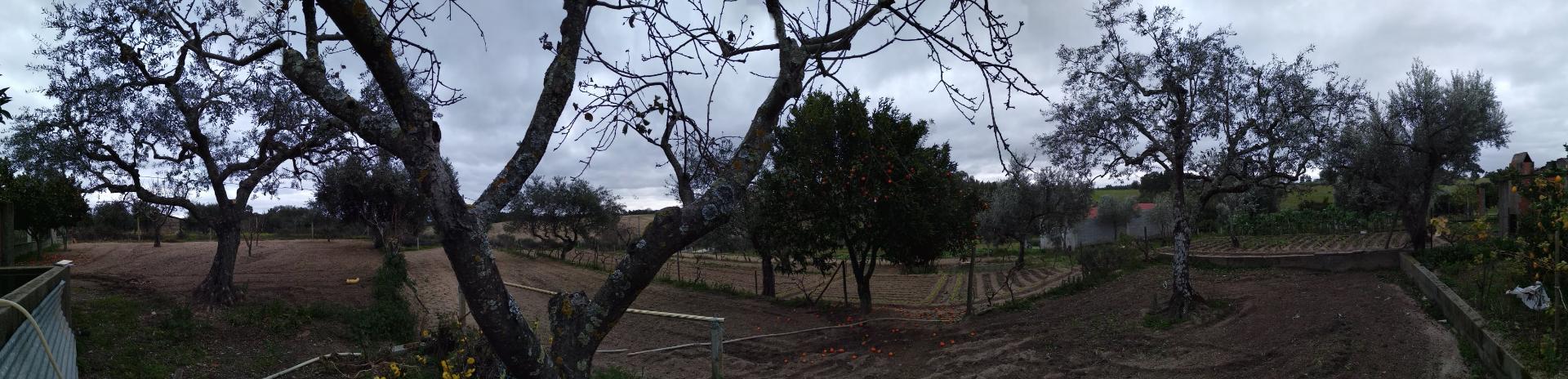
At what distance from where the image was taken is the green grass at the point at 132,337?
8211mm

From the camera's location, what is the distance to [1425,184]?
49.4 feet

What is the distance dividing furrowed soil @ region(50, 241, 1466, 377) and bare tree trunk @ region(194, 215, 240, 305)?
95 cm

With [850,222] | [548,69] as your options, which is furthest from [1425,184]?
[548,69]

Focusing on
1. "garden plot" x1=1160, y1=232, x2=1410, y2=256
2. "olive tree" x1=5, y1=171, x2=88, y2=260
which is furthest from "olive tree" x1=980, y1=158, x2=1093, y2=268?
"olive tree" x1=5, y1=171, x2=88, y2=260

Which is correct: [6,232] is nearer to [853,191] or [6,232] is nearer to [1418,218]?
[853,191]

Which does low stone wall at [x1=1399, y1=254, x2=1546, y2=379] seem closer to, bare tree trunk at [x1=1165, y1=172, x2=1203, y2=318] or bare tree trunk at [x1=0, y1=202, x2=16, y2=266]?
bare tree trunk at [x1=1165, y1=172, x2=1203, y2=318]

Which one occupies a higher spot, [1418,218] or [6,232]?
[6,232]

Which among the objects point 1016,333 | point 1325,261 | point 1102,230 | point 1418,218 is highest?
point 1418,218

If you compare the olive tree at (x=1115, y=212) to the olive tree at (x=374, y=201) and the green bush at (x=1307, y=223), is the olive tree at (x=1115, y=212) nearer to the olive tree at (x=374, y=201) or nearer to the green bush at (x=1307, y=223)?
the green bush at (x=1307, y=223)

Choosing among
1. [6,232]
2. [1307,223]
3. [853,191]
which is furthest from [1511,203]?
[6,232]

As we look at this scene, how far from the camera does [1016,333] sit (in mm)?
12211

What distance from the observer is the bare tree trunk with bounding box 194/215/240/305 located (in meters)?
11.9

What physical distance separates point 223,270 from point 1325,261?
21.1m

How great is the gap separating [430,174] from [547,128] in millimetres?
431
